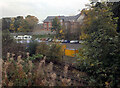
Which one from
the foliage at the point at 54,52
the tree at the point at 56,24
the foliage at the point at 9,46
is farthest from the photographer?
the tree at the point at 56,24

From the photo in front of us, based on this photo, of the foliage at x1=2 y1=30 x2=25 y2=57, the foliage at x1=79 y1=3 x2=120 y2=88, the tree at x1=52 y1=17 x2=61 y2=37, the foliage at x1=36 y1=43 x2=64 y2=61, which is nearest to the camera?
the foliage at x1=79 y1=3 x2=120 y2=88

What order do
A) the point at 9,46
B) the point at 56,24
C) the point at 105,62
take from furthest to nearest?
the point at 56,24 → the point at 9,46 → the point at 105,62

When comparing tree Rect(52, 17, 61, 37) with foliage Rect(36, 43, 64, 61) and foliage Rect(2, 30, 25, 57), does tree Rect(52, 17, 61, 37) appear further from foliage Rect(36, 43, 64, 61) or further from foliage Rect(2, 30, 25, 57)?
foliage Rect(36, 43, 64, 61)

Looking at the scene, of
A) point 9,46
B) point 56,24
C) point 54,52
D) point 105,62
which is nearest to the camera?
point 105,62

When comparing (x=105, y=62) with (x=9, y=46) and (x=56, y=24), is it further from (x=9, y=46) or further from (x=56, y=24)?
(x=56, y=24)

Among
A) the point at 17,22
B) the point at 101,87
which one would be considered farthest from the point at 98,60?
the point at 17,22

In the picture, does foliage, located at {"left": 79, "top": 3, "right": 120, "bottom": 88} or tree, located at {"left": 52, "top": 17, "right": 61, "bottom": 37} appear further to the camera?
tree, located at {"left": 52, "top": 17, "right": 61, "bottom": 37}

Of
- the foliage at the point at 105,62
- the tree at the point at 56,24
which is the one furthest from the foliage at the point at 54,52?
the tree at the point at 56,24

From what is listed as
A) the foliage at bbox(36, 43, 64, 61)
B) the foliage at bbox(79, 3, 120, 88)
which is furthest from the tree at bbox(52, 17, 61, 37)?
the foliage at bbox(79, 3, 120, 88)

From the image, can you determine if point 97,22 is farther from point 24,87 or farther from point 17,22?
point 17,22

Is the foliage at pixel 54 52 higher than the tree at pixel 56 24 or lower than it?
lower

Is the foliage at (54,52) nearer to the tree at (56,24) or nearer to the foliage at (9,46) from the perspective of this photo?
the foliage at (9,46)

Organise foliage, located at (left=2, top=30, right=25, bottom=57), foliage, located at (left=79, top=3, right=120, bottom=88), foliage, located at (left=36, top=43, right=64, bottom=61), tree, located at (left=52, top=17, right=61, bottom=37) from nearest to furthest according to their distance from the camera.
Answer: foliage, located at (left=79, top=3, right=120, bottom=88) → foliage, located at (left=36, top=43, right=64, bottom=61) → foliage, located at (left=2, top=30, right=25, bottom=57) → tree, located at (left=52, top=17, right=61, bottom=37)

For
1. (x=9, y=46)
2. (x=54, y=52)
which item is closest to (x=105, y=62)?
(x=54, y=52)
